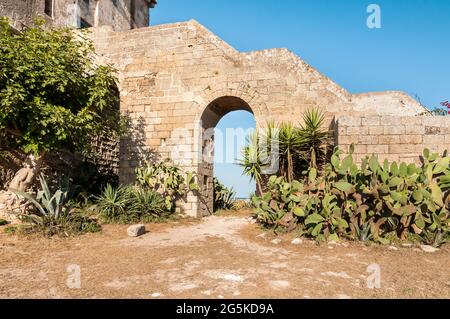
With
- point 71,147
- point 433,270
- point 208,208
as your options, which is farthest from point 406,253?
point 71,147

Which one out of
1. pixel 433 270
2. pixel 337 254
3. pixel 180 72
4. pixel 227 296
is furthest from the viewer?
pixel 180 72

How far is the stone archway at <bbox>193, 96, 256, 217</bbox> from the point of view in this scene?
938 cm

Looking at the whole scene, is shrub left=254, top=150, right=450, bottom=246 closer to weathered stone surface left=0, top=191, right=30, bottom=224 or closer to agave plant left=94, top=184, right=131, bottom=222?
agave plant left=94, top=184, right=131, bottom=222

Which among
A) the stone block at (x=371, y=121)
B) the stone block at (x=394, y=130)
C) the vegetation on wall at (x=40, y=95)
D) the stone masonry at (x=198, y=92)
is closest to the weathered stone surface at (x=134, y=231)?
the vegetation on wall at (x=40, y=95)

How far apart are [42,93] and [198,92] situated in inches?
168

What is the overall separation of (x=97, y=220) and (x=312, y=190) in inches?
185

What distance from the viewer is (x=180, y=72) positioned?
31.6ft

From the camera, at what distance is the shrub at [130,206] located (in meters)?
7.50

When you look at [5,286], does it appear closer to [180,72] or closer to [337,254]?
[337,254]

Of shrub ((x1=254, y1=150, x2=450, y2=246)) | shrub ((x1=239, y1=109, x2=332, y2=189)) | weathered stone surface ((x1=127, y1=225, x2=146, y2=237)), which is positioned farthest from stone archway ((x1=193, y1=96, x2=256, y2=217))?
shrub ((x1=254, y1=150, x2=450, y2=246))

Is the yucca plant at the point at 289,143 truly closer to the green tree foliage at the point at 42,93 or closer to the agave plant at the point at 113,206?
the agave plant at the point at 113,206

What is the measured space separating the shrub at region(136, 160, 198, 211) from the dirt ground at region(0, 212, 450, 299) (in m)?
2.72

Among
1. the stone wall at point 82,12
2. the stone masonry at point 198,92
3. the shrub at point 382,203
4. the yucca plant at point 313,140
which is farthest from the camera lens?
the stone wall at point 82,12

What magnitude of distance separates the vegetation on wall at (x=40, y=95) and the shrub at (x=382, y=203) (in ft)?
15.9
